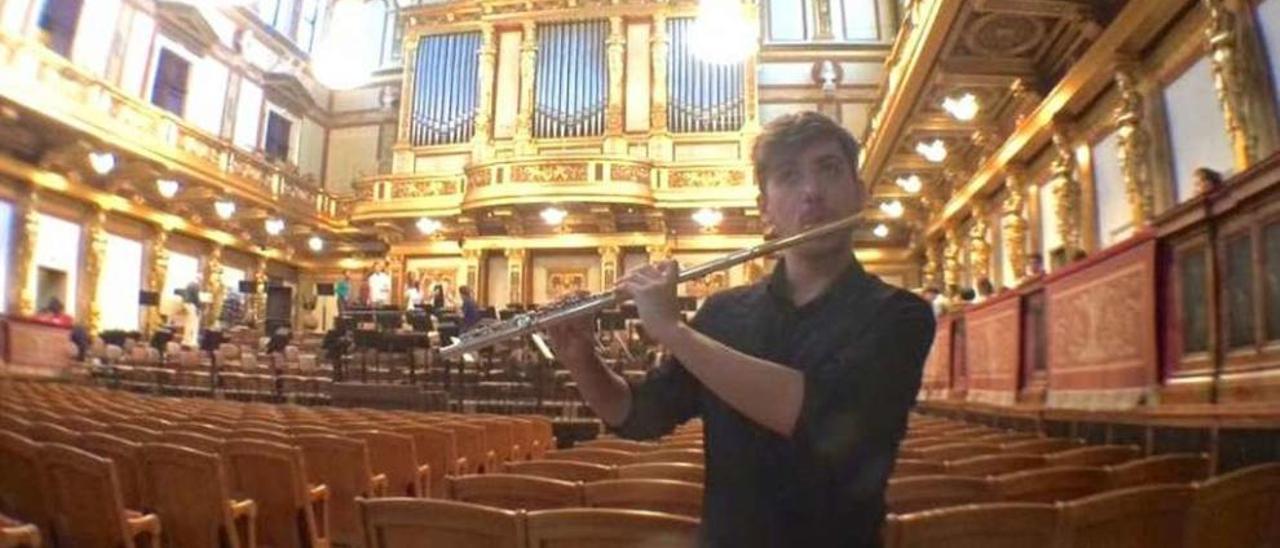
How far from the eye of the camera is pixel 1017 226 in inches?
416

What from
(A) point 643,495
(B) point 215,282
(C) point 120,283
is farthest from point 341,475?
(B) point 215,282

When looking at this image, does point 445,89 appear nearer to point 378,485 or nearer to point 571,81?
point 571,81

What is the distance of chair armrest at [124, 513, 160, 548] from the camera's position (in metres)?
2.84

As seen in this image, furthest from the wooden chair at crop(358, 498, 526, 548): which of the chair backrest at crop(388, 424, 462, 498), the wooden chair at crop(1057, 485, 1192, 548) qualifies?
the chair backrest at crop(388, 424, 462, 498)

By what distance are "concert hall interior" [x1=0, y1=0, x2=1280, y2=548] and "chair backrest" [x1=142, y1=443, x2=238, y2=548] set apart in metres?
0.02

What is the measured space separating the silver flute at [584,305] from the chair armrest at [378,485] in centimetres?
230

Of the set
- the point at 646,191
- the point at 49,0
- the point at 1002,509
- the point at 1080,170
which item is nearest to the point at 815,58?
the point at 646,191

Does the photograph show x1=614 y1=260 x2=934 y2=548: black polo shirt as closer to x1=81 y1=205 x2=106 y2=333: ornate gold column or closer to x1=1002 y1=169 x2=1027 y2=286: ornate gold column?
x1=1002 y1=169 x2=1027 y2=286: ornate gold column

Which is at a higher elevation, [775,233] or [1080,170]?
[1080,170]

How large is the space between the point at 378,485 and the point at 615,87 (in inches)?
564

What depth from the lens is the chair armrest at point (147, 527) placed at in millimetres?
2844

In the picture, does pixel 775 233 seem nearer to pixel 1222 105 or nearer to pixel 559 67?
pixel 1222 105

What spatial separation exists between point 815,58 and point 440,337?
11551mm

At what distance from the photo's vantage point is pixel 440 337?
10109mm
